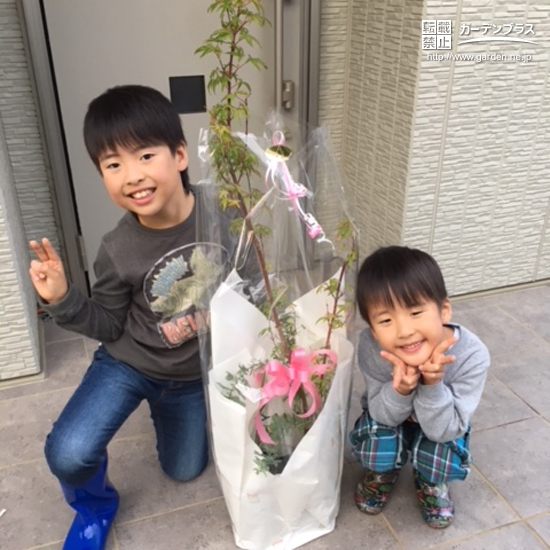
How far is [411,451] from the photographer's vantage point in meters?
1.53

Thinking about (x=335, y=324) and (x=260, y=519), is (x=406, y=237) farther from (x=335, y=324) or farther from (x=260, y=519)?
(x=260, y=519)

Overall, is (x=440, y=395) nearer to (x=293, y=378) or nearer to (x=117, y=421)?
(x=293, y=378)

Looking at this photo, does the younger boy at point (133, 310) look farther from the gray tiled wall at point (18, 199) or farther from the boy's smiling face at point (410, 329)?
the gray tiled wall at point (18, 199)

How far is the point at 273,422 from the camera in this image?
138cm

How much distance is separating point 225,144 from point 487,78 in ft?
4.80

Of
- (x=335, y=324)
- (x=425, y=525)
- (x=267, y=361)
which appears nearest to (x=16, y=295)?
(x=267, y=361)

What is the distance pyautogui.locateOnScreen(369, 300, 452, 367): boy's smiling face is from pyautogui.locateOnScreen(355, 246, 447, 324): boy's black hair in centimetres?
1

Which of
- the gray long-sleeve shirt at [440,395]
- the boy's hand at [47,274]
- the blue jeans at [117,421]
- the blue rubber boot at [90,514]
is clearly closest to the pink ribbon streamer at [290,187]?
the gray long-sleeve shirt at [440,395]

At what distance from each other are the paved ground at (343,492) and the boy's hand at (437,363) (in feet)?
1.71

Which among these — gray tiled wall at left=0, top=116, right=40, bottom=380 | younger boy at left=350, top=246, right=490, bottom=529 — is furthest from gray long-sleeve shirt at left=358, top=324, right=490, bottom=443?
gray tiled wall at left=0, top=116, right=40, bottom=380

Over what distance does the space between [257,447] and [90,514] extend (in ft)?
1.66

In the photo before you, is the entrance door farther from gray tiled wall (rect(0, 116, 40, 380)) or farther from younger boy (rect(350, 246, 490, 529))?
younger boy (rect(350, 246, 490, 529))

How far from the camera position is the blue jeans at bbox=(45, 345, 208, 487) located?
56.0 inches

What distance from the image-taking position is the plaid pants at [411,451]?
4.83 ft
